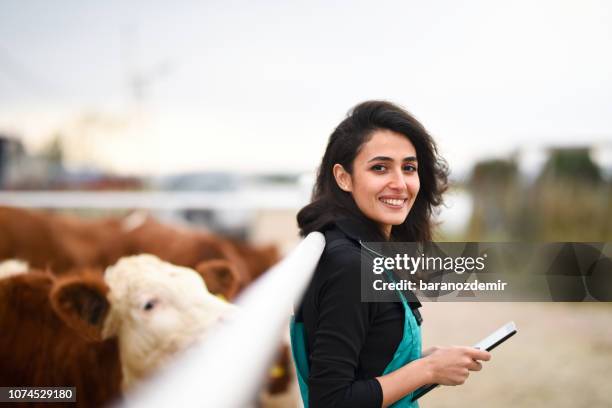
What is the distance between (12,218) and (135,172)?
6.18 meters

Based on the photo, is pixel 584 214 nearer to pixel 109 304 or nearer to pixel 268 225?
pixel 268 225

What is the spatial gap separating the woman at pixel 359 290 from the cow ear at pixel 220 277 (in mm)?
703

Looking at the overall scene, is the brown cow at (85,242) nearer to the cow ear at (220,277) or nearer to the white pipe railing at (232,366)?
the cow ear at (220,277)

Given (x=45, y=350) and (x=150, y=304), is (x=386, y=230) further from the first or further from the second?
(x=45, y=350)

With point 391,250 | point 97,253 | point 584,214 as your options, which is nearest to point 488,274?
point 391,250

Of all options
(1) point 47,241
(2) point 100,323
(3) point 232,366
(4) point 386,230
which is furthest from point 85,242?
(3) point 232,366

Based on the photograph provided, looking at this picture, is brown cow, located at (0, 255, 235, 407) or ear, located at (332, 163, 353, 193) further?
brown cow, located at (0, 255, 235, 407)

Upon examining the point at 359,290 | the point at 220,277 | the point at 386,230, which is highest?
the point at 220,277

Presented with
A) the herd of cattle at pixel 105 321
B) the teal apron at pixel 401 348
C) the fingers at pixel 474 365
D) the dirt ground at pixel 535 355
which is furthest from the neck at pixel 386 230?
the dirt ground at pixel 535 355

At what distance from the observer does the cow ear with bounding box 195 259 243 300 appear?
1596 millimetres

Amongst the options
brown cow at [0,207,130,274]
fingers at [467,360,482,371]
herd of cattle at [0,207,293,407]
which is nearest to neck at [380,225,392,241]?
fingers at [467,360,482,371]

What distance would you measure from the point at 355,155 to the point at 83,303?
0.84 m

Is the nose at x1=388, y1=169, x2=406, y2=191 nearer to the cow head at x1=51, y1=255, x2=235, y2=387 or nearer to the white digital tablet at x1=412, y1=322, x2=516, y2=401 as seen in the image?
the white digital tablet at x1=412, y1=322, x2=516, y2=401

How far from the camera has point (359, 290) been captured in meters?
0.75
